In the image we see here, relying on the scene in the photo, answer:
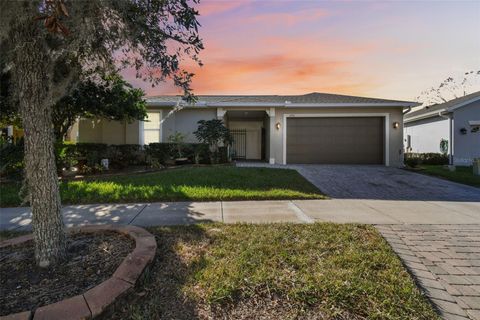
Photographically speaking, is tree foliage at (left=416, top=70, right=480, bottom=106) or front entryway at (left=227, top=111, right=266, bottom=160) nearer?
front entryway at (left=227, top=111, right=266, bottom=160)

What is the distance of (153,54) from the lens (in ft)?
13.3

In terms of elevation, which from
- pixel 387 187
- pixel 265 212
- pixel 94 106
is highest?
pixel 94 106

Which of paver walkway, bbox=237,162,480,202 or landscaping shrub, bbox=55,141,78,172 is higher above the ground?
landscaping shrub, bbox=55,141,78,172

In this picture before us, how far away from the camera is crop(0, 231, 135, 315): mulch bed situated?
2.54 m

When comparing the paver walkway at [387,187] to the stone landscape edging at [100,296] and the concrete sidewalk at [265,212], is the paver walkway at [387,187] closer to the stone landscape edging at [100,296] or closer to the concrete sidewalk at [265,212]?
the concrete sidewalk at [265,212]

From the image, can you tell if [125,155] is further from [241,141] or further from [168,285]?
[168,285]

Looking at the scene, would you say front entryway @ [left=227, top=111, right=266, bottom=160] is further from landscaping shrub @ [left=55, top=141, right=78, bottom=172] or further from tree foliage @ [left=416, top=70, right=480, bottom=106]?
tree foliage @ [left=416, top=70, right=480, bottom=106]

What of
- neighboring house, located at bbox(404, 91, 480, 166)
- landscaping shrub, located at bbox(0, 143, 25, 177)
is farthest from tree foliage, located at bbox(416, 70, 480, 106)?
landscaping shrub, located at bbox(0, 143, 25, 177)

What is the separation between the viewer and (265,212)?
18.6 feet

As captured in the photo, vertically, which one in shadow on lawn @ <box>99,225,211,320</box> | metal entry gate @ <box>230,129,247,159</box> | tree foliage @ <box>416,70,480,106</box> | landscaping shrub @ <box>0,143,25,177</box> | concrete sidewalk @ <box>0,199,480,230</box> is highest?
tree foliage @ <box>416,70,480,106</box>

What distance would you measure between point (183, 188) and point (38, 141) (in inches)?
190

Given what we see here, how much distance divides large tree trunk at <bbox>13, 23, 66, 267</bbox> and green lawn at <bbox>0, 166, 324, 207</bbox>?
12.3ft

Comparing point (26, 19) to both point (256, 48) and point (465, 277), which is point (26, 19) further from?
point (256, 48)

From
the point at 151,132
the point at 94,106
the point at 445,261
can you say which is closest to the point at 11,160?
the point at 94,106
